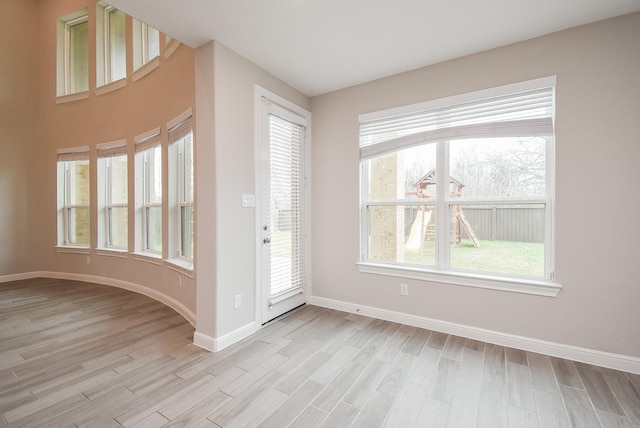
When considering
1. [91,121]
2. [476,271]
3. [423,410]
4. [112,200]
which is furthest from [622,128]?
[91,121]

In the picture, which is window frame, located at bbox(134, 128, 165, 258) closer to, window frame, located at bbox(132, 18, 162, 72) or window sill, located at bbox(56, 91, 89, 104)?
window frame, located at bbox(132, 18, 162, 72)

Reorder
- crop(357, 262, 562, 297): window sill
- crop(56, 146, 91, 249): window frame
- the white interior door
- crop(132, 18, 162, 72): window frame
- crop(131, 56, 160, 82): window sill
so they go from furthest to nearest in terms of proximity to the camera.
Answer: crop(56, 146, 91, 249): window frame
crop(132, 18, 162, 72): window frame
crop(131, 56, 160, 82): window sill
the white interior door
crop(357, 262, 562, 297): window sill

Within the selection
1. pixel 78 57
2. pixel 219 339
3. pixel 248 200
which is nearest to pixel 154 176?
pixel 248 200

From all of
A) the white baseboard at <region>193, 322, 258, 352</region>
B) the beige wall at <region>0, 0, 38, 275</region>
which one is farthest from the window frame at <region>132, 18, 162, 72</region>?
the white baseboard at <region>193, 322, 258, 352</region>

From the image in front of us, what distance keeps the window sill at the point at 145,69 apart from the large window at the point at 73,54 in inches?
68.0

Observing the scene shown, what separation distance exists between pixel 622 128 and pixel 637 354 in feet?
5.61

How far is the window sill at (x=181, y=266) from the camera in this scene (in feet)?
10.0

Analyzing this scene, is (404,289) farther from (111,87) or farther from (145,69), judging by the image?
(111,87)

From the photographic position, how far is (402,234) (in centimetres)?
317

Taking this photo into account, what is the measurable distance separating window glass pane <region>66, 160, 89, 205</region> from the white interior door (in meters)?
4.12

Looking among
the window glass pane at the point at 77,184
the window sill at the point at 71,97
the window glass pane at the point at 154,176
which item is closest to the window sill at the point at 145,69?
the window glass pane at the point at 154,176

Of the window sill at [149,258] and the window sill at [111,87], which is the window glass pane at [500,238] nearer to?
the window sill at [149,258]

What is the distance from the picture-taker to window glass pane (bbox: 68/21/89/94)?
5.07 m

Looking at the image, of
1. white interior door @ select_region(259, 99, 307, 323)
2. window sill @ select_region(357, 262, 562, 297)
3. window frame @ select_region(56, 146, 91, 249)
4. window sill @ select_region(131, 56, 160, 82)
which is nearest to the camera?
window sill @ select_region(357, 262, 562, 297)
